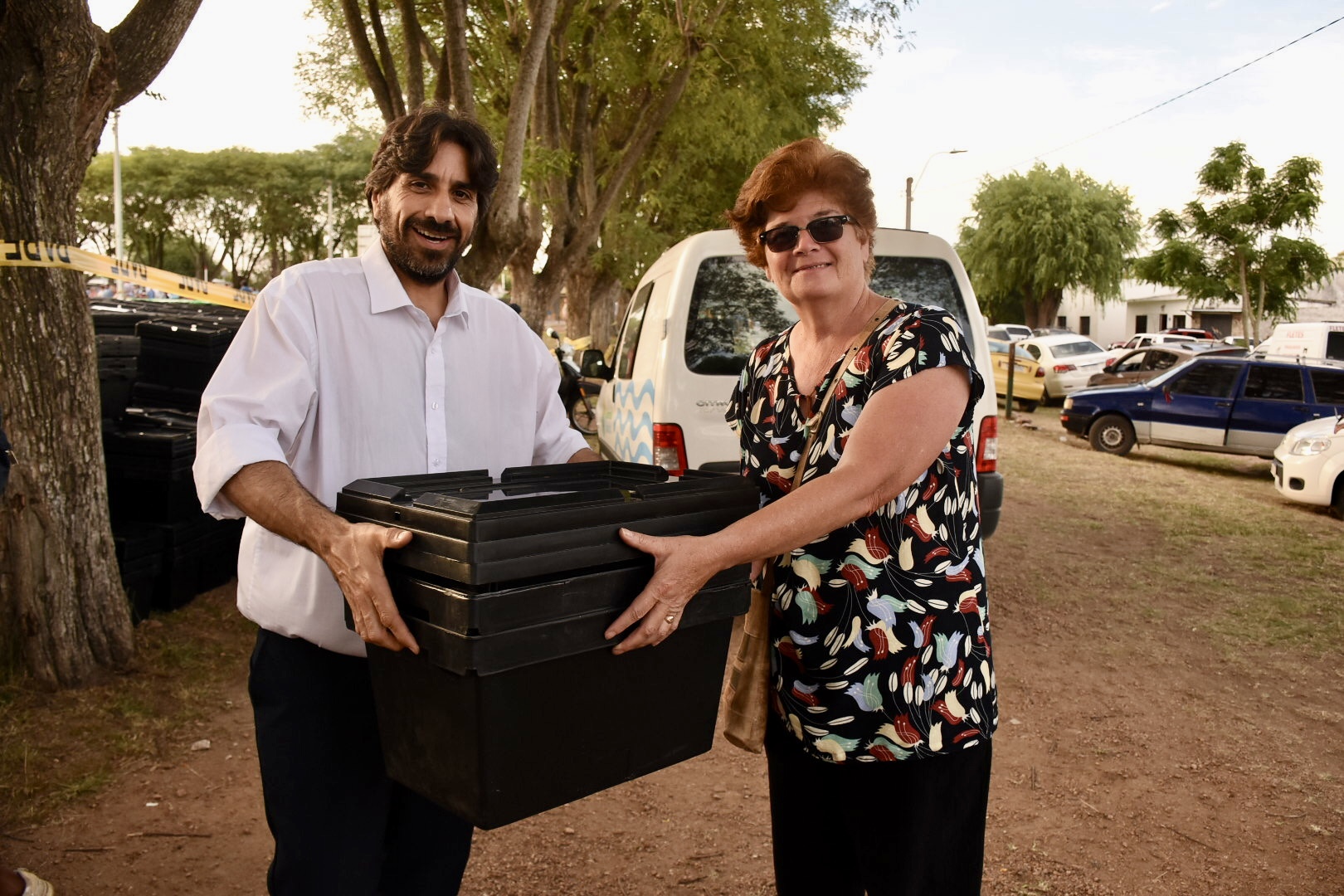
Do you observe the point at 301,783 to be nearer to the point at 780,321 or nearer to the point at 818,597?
the point at 818,597

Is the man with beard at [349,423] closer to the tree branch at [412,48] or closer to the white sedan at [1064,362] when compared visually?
the tree branch at [412,48]

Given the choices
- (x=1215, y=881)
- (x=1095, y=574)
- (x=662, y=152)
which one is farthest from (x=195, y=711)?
(x=662, y=152)

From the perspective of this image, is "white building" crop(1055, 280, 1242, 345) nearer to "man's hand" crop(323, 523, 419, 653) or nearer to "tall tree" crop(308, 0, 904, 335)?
"tall tree" crop(308, 0, 904, 335)

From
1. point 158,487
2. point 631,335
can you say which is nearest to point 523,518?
point 158,487

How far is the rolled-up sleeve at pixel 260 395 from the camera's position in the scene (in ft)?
5.67

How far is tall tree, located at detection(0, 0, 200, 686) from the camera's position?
4164 millimetres

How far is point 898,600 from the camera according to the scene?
1.85 metres

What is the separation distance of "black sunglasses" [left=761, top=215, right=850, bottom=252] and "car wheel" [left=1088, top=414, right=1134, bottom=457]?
14.3 metres

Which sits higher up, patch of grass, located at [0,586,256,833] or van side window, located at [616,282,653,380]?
van side window, located at [616,282,653,380]

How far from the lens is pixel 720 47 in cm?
1409

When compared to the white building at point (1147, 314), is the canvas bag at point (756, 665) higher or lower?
lower

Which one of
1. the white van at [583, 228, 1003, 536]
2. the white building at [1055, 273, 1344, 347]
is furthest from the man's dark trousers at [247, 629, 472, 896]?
the white building at [1055, 273, 1344, 347]

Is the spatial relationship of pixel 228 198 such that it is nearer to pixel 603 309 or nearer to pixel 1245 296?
pixel 603 309

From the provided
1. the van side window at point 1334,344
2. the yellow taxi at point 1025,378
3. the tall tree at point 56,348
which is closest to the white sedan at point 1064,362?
the yellow taxi at point 1025,378
